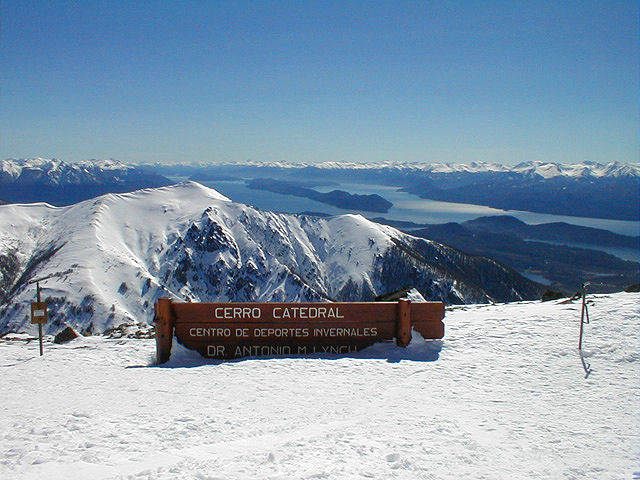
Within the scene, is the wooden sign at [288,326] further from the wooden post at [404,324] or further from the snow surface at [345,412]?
the snow surface at [345,412]

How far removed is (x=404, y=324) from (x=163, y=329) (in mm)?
6490

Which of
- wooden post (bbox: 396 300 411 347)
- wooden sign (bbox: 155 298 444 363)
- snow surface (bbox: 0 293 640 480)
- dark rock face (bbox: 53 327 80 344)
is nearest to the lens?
snow surface (bbox: 0 293 640 480)

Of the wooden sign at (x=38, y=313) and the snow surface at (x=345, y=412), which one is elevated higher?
the wooden sign at (x=38, y=313)

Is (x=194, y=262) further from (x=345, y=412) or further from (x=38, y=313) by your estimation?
(x=345, y=412)

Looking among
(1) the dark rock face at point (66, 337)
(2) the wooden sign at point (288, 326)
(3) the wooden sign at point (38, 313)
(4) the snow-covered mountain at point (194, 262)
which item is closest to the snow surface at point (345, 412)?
(2) the wooden sign at point (288, 326)

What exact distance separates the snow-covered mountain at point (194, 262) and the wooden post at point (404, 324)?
108265mm

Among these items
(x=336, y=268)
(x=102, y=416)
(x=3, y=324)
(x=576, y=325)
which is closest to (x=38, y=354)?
(x=102, y=416)

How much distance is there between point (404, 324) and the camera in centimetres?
1206

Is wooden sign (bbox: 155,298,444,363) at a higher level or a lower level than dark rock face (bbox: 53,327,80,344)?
higher

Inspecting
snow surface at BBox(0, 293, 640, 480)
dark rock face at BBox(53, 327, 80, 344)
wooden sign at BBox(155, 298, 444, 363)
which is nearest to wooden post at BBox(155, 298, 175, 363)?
wooden sign at BBox(155, 298, 444, 363)

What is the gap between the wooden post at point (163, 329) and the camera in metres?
11.5

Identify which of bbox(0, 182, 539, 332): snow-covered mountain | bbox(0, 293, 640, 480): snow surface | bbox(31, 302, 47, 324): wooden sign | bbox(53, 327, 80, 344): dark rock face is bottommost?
bbox(0, 182, 539, 332): snow-covered mountain

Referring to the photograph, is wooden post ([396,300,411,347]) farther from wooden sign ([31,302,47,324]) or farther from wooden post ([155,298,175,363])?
wooden sign ([31,302,47,324])

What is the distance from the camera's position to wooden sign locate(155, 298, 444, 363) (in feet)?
39.1
